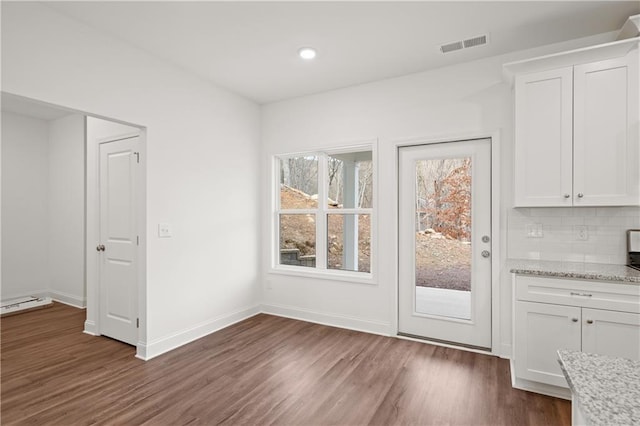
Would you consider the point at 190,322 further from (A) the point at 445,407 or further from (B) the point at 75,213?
(B) the point at 75,213

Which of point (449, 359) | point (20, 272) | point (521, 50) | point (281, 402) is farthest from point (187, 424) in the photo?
point (20, 272)

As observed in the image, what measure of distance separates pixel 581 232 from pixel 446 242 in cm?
113

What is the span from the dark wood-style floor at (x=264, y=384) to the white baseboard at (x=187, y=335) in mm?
102

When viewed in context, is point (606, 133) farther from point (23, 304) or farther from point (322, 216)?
point (23, 304)

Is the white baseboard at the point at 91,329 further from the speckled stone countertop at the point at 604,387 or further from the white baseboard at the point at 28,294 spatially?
the speckled stone countertop at the point at 604,387

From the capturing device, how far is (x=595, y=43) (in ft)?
9.39

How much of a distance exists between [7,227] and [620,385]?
6.94 metres

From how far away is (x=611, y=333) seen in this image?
229 centimetres

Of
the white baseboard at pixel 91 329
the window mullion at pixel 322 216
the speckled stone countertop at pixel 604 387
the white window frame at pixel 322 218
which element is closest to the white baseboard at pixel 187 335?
the white window frame at pixel 322 218

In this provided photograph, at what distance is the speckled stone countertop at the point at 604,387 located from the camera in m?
0.75

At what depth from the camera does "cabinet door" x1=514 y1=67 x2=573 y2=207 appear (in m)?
2.66

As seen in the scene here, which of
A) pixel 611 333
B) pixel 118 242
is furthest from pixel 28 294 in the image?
pixel 611 333

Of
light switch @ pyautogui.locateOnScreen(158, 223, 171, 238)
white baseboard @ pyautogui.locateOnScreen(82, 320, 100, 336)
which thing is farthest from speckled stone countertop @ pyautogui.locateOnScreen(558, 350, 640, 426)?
white baseboard @ pyautogui.locateOnScreen(82, 320, 100, 336)

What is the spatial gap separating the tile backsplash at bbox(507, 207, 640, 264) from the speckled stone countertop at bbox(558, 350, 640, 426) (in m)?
2.28
